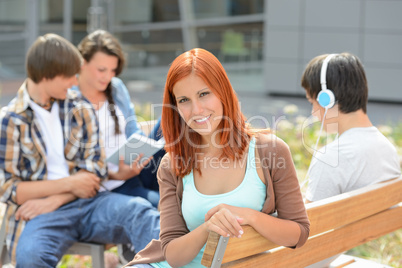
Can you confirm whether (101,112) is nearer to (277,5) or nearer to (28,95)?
(28,95)

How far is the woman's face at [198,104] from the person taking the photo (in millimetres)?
2000

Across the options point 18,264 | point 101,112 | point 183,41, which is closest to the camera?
point 18,264

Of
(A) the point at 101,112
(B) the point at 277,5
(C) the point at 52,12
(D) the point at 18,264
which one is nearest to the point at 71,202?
(D) the point at 18,264

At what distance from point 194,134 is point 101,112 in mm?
1515

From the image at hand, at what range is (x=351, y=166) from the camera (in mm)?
2594

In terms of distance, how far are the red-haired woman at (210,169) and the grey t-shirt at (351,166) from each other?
0.59 meters

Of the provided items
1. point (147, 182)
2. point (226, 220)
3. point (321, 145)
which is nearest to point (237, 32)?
point (321, 145)

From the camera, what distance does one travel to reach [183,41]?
11.3m

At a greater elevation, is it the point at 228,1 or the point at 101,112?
the point at 228,1

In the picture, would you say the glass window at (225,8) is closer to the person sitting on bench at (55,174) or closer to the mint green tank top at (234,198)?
the person sitting on bench at (55,174)

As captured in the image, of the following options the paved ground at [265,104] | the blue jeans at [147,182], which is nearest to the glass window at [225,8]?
the paved ground at [265,104]

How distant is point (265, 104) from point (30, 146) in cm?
737

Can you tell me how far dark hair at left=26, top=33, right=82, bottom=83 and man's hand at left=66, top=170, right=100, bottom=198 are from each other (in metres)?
0.55

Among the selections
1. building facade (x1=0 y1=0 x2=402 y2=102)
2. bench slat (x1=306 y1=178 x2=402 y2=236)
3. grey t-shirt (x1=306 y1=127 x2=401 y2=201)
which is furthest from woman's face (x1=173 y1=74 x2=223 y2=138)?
building facade (x1=0 y1=0 x2=402 y2=102)
